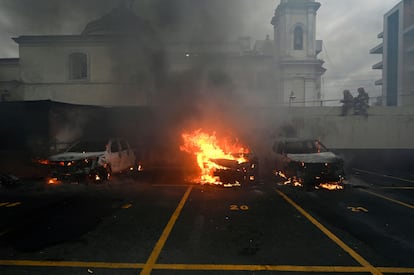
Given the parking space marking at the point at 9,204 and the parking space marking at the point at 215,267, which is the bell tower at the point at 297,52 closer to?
the parking space marking at the point at 9,204

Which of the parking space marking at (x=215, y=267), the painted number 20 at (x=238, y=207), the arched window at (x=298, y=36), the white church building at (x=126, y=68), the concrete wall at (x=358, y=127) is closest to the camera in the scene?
the parking space marking at (x=215, y=267)

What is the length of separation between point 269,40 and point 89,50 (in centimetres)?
1983

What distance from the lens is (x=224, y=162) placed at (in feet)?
31.0

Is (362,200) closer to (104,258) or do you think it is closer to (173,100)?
(104,258)

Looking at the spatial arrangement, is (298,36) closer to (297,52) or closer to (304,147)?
(297,52)

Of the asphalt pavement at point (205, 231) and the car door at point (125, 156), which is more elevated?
the car door at point (125, 156)

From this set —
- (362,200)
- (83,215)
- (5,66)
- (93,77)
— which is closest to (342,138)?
(362,200)

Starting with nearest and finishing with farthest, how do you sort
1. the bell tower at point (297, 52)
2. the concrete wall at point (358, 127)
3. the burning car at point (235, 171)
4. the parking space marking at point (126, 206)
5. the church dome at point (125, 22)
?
the parking space marking at point (126, 206), the burning car at point (235, 171), the church dome at point (125, 22), the concrete wall at point (358, 127), the bell tower at point (297, 52)

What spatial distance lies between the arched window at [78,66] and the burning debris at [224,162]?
19.9m

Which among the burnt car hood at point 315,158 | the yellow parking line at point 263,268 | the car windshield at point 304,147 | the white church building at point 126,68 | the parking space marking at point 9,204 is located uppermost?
the white church building at point 126,68

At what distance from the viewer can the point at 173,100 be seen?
15.7 m

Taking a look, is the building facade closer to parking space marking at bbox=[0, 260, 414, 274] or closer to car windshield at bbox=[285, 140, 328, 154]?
car windshield at bbox=[285, 140, 328, 154]

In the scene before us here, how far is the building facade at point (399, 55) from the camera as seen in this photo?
3341 centimetres

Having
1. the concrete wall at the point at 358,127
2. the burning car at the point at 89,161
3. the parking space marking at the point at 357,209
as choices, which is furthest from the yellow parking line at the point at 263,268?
the concrete wall at the point at 358,127
